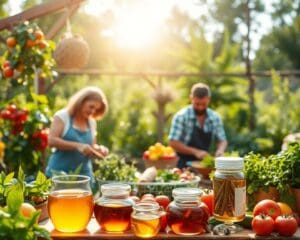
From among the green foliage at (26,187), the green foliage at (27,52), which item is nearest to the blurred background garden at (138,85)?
the green foliage at (27,52)

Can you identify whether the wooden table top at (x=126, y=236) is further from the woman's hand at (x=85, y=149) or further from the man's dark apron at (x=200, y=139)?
the man's dark apron at (x=200, y=139)

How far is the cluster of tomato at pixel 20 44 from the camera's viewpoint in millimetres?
4059

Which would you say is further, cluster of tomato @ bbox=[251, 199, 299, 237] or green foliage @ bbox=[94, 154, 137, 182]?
green foliage @ bbox=[94, 154, 137, 182]

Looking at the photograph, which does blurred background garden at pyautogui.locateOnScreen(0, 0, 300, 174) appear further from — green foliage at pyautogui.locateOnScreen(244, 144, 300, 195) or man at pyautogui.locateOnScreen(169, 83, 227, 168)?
green foliage at pyautogui.locateOnScreen(244, 144, 300, 195)

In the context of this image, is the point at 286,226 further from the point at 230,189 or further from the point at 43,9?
the point at 43,9

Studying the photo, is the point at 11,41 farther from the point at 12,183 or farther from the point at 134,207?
the point at 134,207

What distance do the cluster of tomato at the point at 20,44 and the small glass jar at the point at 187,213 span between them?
2.21 metres

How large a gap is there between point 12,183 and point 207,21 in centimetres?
3045

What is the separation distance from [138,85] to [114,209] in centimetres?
1034

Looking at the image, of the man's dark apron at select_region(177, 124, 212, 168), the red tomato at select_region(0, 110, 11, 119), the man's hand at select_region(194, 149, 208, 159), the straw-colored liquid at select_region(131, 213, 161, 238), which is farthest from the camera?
the red tomato at select_region(0, 110, 11, 119)

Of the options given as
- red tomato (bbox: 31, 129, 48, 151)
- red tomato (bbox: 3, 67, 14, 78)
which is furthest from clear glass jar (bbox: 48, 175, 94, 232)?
red tomato (bbox: 31, 129, 48, 151)

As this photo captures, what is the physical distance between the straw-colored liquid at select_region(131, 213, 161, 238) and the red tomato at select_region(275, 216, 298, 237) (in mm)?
517

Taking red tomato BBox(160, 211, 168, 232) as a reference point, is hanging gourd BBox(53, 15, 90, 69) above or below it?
above

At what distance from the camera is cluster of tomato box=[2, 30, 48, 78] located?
13.3 ft
